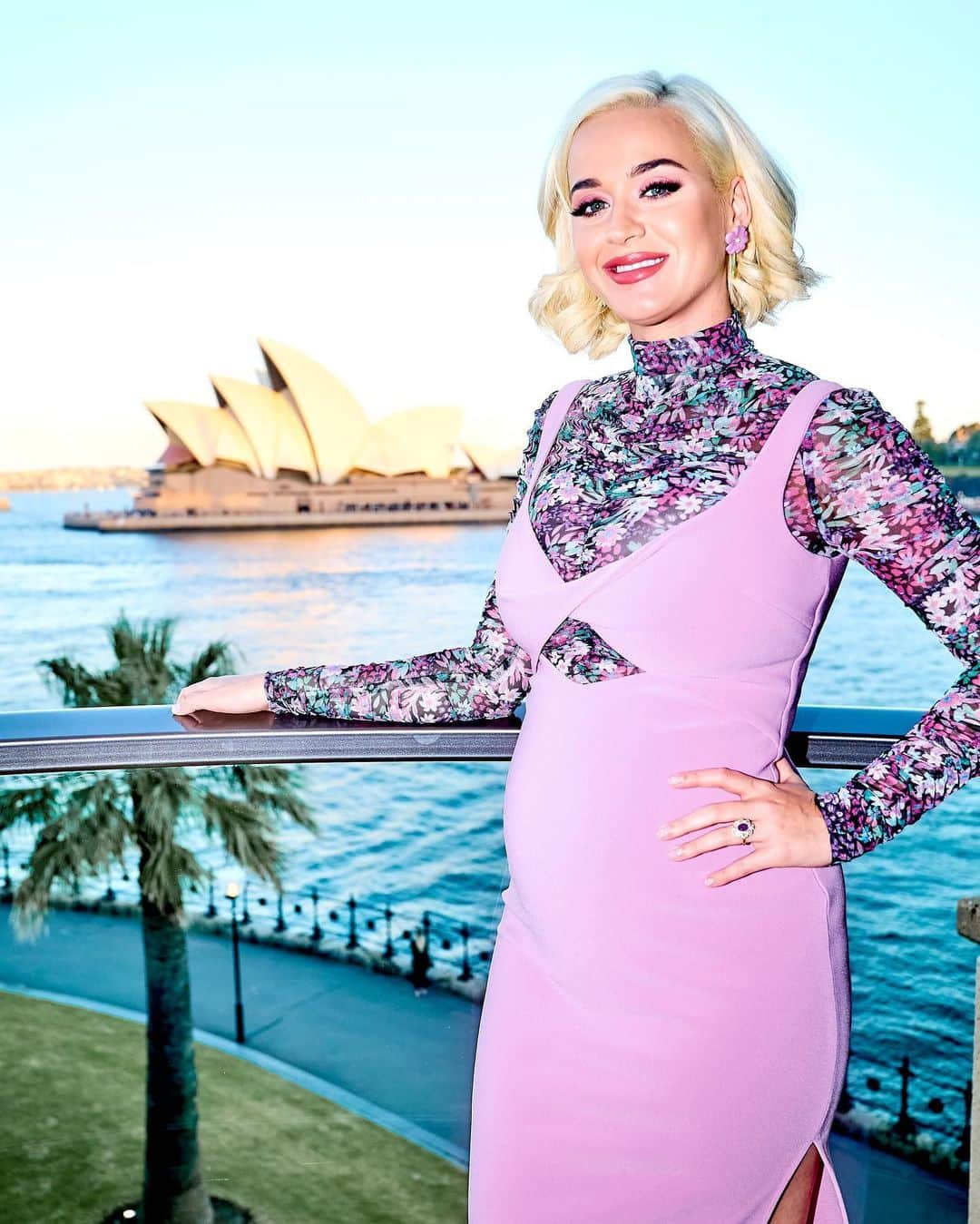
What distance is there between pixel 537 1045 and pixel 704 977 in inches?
5.7

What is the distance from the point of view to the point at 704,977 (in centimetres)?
88

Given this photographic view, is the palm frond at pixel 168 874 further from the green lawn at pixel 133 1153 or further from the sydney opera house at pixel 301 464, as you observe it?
the sydney opera house at pixel 301 464

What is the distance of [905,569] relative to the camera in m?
0.87

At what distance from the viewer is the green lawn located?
1353mm

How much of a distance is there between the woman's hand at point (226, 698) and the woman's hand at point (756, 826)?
54 cm

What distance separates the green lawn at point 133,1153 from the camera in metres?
1.35

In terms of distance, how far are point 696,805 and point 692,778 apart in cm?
3

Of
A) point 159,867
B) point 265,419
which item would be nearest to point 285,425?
point 265,419

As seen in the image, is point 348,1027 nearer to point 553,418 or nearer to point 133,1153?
point 133,1153

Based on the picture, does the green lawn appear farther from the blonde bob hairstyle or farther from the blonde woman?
the blonde bob hairstyle

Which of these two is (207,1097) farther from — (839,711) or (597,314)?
(597,314)

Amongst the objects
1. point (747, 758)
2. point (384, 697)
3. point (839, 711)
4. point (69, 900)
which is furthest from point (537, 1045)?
point (69, 900)

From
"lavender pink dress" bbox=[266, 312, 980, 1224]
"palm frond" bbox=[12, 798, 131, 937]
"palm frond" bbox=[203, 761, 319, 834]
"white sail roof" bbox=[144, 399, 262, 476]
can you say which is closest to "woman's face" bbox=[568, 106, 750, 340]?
"lavender pink dress" bbox=[266, 312, 980, 1224]

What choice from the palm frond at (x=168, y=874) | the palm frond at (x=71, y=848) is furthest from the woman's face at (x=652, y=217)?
the palm frond at (x=168, y=874)
